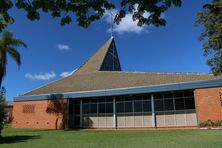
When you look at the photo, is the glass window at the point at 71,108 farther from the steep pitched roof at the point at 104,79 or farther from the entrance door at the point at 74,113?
the steep pitched roof at the point at 104,79

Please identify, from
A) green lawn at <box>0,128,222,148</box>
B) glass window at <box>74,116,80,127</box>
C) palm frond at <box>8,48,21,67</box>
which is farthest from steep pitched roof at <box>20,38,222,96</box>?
green lawn at <box>0,128,222,148</box>

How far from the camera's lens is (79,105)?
30.2 metres

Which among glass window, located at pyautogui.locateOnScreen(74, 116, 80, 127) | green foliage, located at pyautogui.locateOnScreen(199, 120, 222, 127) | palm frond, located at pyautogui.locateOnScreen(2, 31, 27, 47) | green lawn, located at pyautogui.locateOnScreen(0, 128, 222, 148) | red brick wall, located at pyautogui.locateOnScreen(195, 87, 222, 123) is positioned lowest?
green lawn, located at pyautogui.locateOnScreen(0, 128, 222, 148)

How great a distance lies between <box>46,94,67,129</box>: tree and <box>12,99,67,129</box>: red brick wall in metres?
0.10

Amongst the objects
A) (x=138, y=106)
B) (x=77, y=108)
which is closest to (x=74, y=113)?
(x=77, y=108)

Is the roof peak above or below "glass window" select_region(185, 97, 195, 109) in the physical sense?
above

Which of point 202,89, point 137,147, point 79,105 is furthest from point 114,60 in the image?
point 137,147

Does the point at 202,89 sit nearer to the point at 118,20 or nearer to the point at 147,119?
the point at 147,119

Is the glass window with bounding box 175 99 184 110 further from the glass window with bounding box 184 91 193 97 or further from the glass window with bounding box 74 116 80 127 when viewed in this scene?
the glass window with bounding box 74 116 80 127

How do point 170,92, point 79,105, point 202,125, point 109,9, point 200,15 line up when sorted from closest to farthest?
1. point 109,9
2. point 200,15
3. point 202,125
4. point 170,92
5. point 79,105

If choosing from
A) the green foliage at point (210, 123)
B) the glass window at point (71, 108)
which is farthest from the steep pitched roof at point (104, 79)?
the green foliage at point (210, 123)

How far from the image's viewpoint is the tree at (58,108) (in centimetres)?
2947

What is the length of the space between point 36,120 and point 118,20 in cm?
2784

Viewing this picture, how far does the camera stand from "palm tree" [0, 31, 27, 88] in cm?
2584
